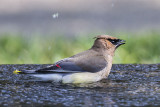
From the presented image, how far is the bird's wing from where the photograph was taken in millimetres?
6689

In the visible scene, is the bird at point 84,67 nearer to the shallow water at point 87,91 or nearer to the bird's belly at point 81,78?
the bird's belly at point 81,78

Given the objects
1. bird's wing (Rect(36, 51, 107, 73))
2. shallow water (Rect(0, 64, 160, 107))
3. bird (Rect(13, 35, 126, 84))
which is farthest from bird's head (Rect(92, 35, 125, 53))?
shallow water (Rect(0, 64, 160, 107))

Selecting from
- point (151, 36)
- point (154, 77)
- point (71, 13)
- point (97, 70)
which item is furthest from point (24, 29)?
point (154, 77)

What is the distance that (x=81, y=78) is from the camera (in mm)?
6672

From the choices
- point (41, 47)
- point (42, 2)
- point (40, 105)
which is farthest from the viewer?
point (42, 2)

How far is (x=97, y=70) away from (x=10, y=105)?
2.55 meters

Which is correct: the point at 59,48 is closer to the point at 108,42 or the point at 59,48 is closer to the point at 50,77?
the point at 108,42

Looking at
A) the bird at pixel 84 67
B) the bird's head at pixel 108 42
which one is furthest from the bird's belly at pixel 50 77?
the bird's head at pixel 108 42

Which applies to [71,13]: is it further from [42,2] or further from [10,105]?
[10,105]

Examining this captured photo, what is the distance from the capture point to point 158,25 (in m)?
11.5

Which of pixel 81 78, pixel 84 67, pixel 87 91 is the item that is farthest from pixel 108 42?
pixel 87 91

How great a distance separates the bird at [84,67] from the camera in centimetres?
661

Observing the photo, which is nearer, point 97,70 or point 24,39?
point 97,70

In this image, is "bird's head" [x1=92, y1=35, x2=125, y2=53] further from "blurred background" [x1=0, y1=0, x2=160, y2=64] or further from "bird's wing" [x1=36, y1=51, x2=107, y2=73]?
"blurred background" [x1=0, y1=0, x2=160, y2=64]
